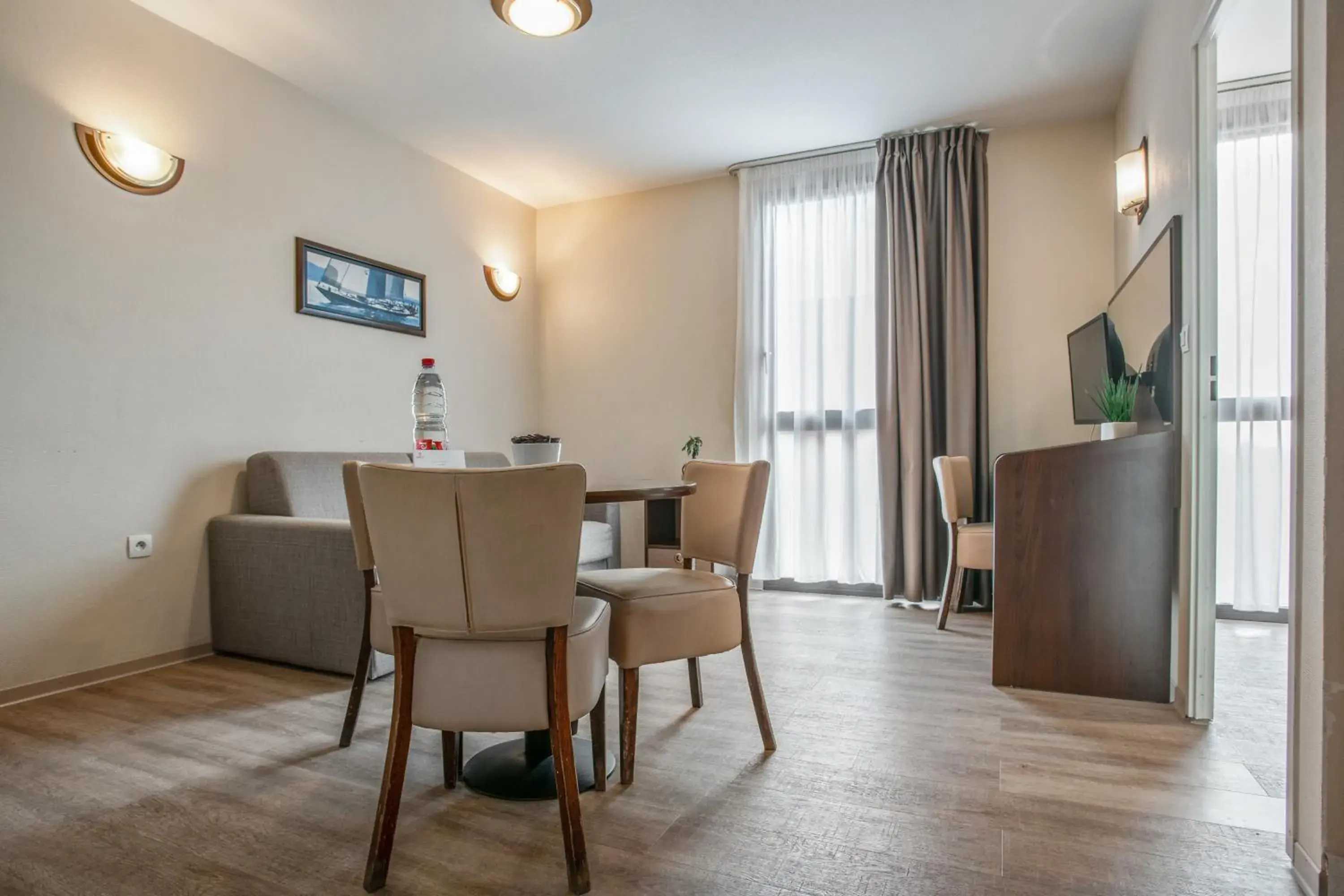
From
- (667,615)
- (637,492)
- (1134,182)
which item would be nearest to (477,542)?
(637,492)

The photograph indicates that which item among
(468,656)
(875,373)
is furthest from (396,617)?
(875,373)

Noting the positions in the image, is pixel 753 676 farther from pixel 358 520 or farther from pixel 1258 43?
pixel 1258 43

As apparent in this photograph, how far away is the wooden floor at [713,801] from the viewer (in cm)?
144

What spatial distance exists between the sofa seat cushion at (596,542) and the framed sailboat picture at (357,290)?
5.00 feet

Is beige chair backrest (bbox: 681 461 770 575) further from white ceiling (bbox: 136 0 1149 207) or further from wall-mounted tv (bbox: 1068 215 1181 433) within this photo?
white ceiling (bbox: 136 0 1149 207)

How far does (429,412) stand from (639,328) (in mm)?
1886

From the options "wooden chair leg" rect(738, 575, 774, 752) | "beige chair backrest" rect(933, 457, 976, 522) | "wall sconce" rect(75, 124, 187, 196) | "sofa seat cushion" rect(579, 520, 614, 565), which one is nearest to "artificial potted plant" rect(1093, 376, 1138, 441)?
"beige chair backrest" rect(933, 457, 976, 522)

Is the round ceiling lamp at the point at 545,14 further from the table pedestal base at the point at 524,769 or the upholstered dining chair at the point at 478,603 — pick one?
the table pedestal base at the point at 524,769

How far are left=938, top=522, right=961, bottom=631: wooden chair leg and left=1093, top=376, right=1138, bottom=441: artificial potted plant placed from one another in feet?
2.78

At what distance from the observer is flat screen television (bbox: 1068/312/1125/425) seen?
10.2ft

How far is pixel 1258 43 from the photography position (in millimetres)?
3059

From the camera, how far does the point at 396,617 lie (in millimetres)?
Result: 1433

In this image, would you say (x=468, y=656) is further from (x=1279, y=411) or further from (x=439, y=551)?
(x=1279, y=411)

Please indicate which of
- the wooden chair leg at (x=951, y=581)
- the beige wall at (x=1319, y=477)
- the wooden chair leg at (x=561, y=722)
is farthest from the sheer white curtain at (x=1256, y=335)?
the wooden chair leg at (x=561, y=722)
